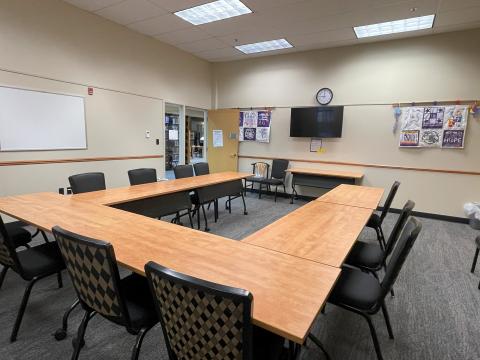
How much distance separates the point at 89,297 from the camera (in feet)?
4.41

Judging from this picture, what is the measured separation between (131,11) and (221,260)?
165 inches

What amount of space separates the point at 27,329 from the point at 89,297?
0.96 metres

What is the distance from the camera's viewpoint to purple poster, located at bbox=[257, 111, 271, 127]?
6156mm

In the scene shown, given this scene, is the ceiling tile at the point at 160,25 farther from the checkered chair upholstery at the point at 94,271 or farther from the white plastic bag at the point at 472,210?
the white plastic bag at the point at 472,210

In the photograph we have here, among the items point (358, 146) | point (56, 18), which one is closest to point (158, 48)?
point (56, 18)

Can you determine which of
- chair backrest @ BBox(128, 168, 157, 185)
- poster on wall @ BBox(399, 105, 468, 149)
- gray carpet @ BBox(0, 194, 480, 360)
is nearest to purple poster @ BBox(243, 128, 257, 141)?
poster on wall @ BBox(399, 105, 468, 149)

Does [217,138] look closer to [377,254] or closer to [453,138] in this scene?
[453,138]

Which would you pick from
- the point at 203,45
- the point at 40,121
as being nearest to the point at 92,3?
the point at 40,121

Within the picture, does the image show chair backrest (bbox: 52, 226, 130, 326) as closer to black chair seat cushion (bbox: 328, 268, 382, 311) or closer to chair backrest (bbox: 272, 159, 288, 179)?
black chair seat cushion (bbox: 328, 268, 382, 311)

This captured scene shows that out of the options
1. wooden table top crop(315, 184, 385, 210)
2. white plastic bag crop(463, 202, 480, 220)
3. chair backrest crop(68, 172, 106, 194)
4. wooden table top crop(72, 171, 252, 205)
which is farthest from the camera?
white plastic bag crop(463, 202, 480, 220)

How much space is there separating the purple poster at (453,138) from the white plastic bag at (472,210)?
0.95 metres

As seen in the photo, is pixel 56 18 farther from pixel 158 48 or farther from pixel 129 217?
pixel 129 217

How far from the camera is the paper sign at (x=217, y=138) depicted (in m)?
6.79

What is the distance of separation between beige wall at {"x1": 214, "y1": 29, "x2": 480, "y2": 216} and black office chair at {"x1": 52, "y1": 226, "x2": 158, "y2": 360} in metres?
4.89
